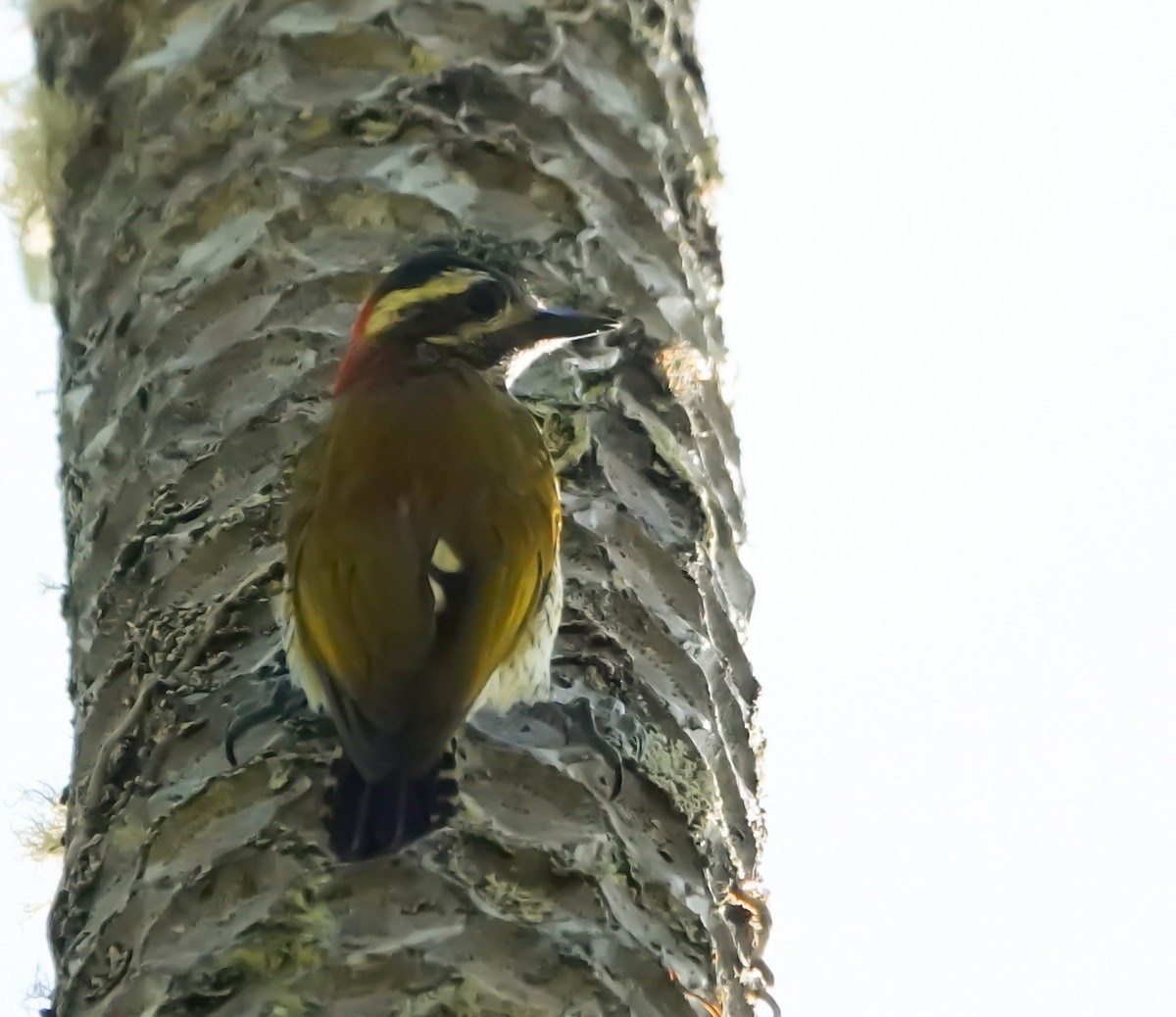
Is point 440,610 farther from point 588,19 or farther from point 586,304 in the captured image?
point 588,19

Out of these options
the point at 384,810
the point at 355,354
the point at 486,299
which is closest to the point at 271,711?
the point at 384,810

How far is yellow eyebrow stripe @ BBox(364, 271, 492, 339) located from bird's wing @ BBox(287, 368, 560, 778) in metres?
0.11

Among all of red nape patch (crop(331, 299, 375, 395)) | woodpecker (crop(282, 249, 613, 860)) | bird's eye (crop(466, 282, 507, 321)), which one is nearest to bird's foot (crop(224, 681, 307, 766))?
woodpecker (crop(282, 249, 613, 860))

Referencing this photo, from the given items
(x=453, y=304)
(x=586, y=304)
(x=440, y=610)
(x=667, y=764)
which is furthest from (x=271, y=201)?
(x=667, y=764)

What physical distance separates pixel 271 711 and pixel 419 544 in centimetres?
33

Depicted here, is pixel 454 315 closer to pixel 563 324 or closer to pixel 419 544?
pixel 563 324

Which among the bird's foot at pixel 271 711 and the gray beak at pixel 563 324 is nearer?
the bird's foot at pixel 271 711

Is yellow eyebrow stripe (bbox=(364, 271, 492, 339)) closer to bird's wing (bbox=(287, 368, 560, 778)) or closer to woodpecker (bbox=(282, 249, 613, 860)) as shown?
woodpecker (bbox=(282, 249, 613, 860))

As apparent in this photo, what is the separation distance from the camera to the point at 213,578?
2385 millimetres

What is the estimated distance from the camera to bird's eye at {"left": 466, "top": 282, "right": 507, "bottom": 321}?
2.58 meters

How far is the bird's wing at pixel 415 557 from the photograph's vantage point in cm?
221

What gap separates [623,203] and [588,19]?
371mm

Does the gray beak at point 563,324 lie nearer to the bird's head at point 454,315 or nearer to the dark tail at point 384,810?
the bird's head at point 454,315

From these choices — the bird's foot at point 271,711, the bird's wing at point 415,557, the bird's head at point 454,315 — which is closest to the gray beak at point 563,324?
the bird's head at point 454,315
